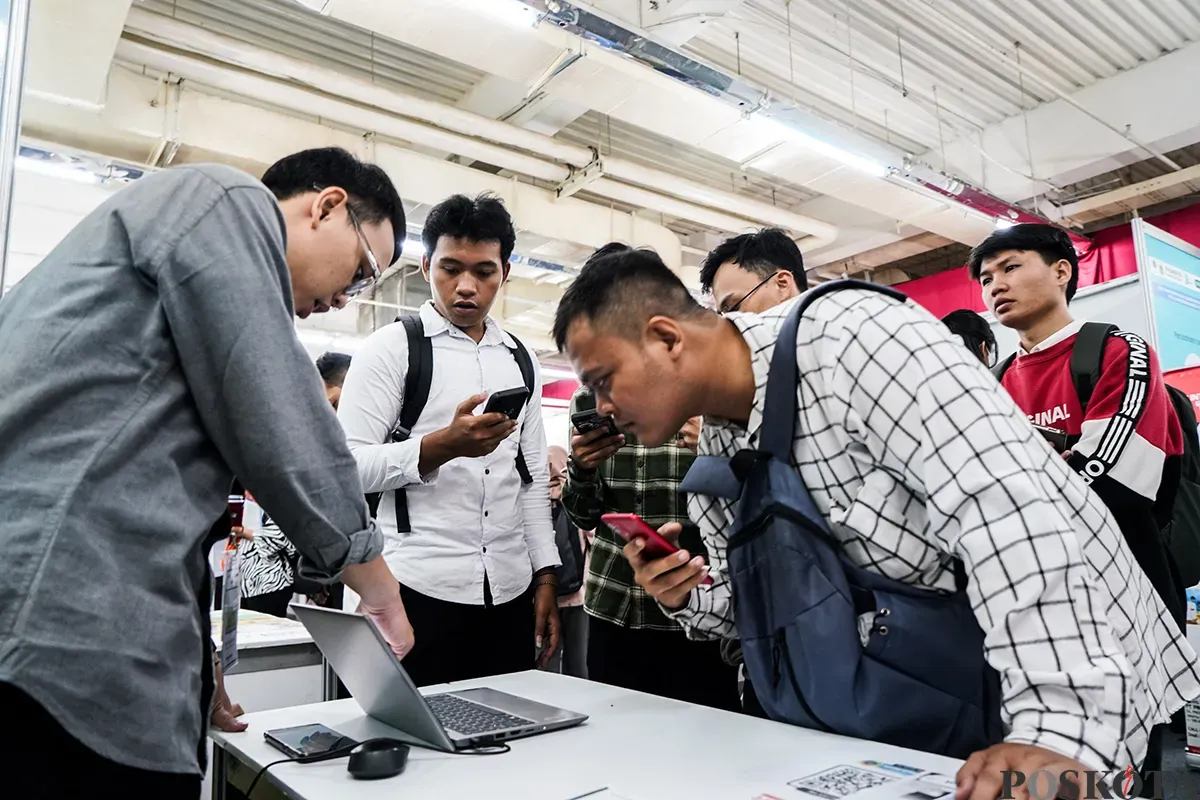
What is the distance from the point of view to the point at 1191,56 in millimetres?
5133

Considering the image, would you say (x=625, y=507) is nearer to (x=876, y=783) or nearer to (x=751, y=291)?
(x=751, y=291)

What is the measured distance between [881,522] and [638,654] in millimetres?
986

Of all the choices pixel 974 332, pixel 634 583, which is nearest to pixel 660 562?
pixel 634 583

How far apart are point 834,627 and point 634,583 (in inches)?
34.6

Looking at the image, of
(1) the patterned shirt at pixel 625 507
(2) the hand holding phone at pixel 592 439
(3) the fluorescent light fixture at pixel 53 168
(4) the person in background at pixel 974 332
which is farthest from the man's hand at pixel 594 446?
(3) the fluorescent light fixture at pixel 53 168

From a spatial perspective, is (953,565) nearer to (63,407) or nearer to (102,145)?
(63,407)

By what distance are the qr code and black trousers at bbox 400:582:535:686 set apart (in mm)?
1011

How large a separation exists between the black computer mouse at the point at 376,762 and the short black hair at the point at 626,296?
657 mm

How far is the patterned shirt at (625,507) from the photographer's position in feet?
6.00

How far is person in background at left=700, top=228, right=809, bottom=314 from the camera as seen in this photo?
2.16m

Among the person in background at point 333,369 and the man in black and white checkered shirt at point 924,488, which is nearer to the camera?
the man in black and white checkered shirt at point 924,488

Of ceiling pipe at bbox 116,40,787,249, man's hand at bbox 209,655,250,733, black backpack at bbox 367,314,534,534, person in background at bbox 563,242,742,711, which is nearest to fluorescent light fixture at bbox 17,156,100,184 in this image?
ceiling pipe at bbox 116,40,787,249

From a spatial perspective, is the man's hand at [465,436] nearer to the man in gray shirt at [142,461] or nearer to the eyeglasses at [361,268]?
the eyeglasses at [361,268]

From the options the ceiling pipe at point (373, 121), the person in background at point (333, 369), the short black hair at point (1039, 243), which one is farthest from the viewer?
the ceiling pipe at point (373, 121)
